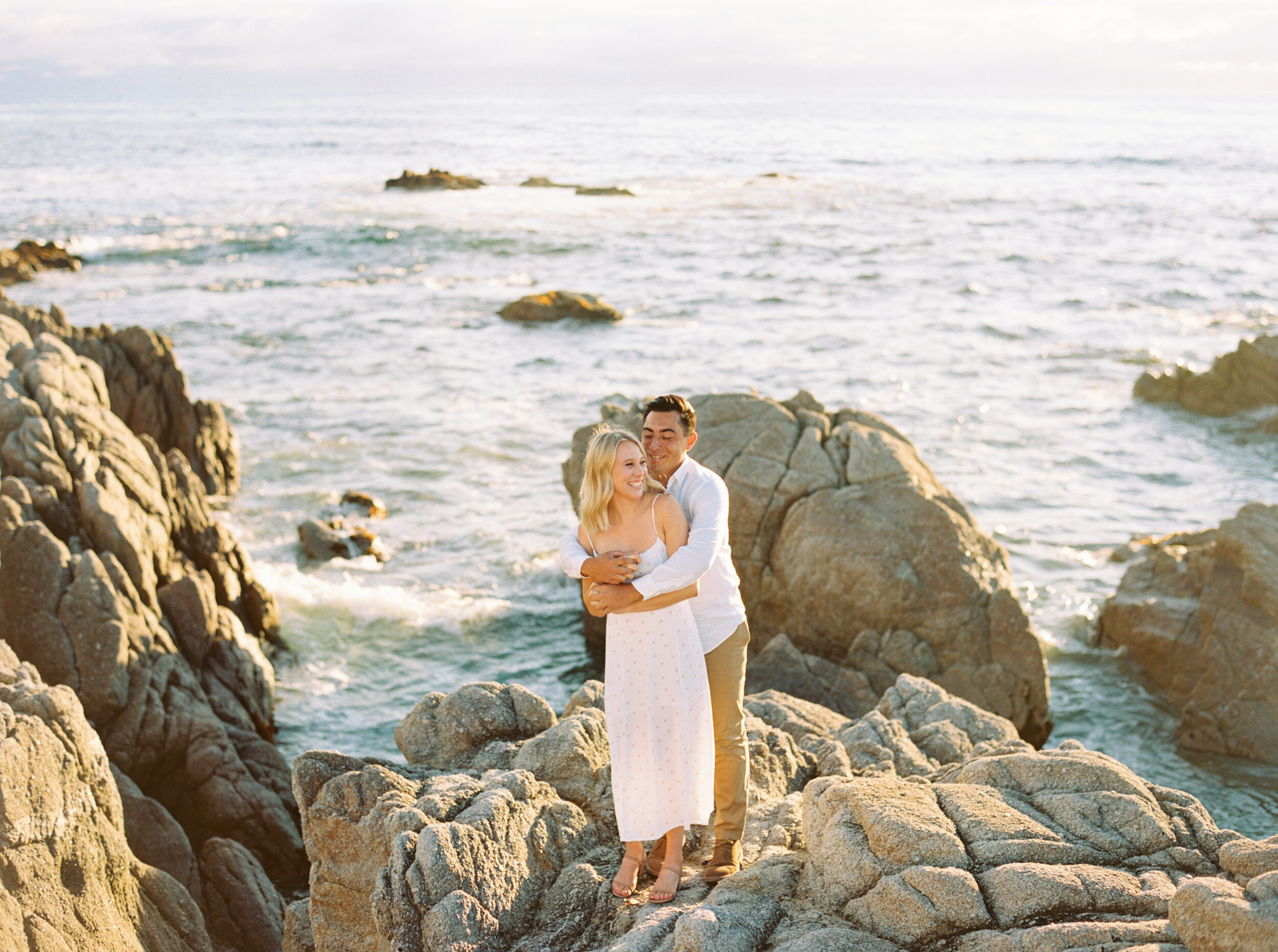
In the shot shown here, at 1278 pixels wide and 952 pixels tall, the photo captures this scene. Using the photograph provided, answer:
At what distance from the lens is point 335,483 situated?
17.3 meters

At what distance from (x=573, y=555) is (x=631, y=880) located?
1701 millimetres

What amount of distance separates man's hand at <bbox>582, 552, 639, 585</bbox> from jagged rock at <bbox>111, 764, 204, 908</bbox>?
4.60 meters

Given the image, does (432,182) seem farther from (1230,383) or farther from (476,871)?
(476,871)

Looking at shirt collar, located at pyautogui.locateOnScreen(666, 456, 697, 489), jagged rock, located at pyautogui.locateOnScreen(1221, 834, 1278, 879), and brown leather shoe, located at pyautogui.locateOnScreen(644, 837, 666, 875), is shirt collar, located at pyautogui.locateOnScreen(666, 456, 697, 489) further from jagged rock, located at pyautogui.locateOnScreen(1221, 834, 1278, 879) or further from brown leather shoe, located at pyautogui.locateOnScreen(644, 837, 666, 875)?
jagged rock, located at pyautogui.locateOnScreen(1221, 834, 1278, 879)

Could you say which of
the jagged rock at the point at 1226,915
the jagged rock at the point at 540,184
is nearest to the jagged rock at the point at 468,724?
the jagged rock at the point at 1226,915

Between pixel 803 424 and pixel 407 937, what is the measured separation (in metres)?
8.00

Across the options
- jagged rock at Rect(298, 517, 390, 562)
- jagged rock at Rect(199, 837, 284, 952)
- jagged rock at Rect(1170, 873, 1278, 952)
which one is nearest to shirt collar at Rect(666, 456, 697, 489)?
jagged rock at Rect(1170, 873, 1278, 952)

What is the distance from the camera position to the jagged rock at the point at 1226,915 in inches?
141

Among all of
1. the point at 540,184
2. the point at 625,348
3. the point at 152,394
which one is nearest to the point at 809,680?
the point at 152,394

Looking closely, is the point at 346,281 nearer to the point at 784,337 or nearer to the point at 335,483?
the point at 784,337

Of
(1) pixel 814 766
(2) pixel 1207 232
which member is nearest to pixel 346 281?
(1) pixel 814 766

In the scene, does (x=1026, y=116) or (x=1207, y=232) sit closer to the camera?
(x=1207, y=232)

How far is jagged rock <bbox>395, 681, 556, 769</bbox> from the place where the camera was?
22.0ft

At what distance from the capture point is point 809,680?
10.1 metres
